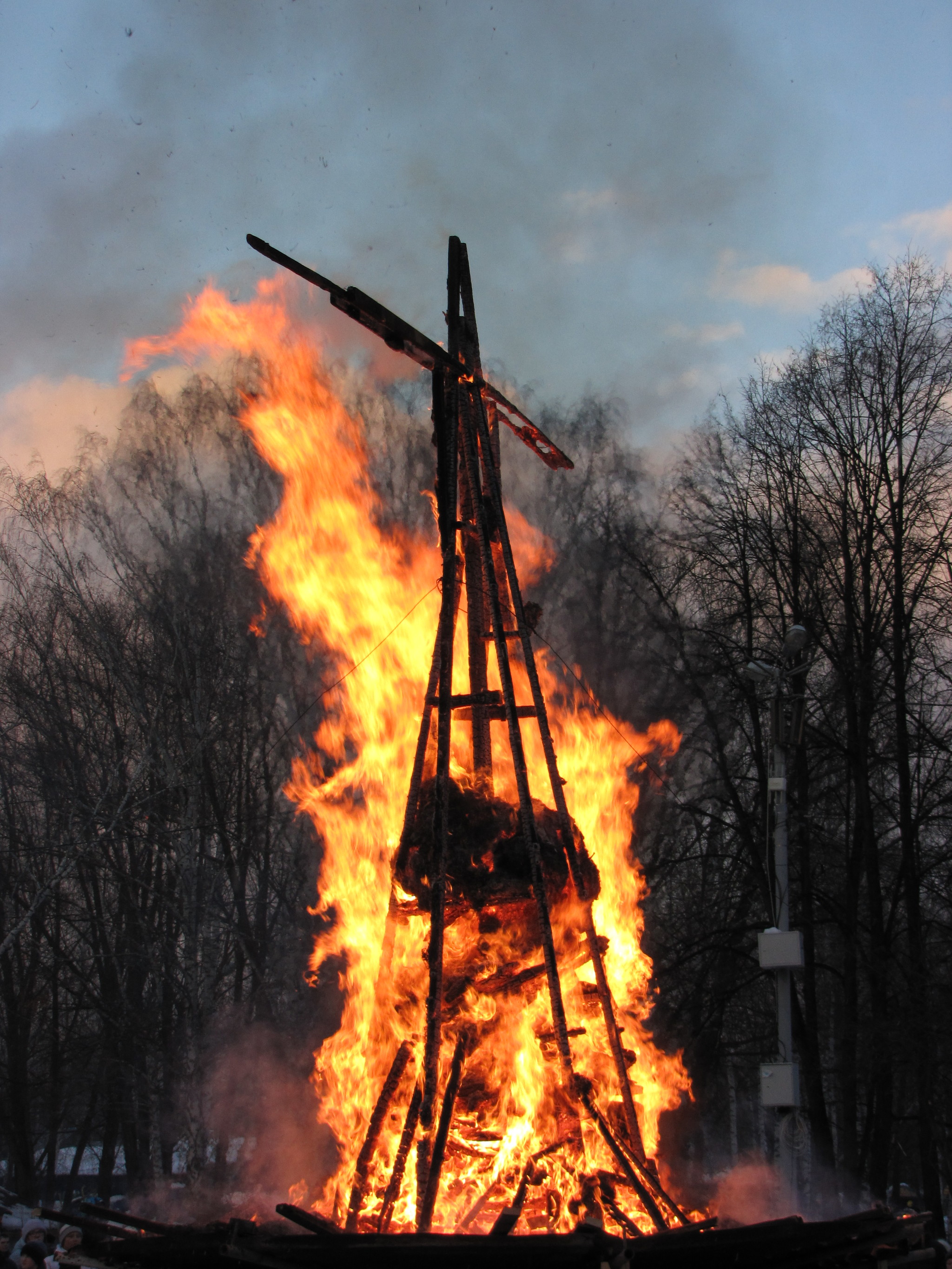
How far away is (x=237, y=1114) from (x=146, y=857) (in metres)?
5.38

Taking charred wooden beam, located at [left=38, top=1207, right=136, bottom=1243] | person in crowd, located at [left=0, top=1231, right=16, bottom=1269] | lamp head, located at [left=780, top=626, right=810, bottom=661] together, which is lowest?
person in crowd, located at [left=0, top=1231, right=16, bottom=1269]

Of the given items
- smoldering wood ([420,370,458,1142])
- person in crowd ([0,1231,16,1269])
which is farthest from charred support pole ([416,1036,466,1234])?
person in crowd ([0,1231,16,1269])

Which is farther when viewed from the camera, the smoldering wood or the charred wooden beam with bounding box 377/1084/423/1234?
the smoldering wood

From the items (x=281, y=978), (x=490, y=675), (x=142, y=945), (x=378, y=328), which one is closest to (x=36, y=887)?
(x=142, y=945)

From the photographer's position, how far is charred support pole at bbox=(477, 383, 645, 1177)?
7.54 m

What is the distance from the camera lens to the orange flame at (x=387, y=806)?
7.67m

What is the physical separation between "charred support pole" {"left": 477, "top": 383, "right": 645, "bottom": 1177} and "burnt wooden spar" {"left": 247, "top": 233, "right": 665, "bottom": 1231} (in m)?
0.01

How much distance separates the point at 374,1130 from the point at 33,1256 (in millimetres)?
2508

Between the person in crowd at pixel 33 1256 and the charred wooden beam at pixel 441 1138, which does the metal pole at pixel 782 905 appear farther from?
the person in crowd at pixel 33 1256

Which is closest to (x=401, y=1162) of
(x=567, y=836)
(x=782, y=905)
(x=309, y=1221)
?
(x=309, y=1221)

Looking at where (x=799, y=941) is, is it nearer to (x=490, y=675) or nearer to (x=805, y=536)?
(x=490, y=675)

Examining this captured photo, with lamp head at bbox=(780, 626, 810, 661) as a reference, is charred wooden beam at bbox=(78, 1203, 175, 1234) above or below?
below

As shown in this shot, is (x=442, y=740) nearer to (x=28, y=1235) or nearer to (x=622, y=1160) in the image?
(x=622, y=1160)

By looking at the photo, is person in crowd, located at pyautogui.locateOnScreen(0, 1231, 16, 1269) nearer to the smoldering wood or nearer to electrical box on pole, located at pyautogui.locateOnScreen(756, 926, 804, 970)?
the smoldering wood
